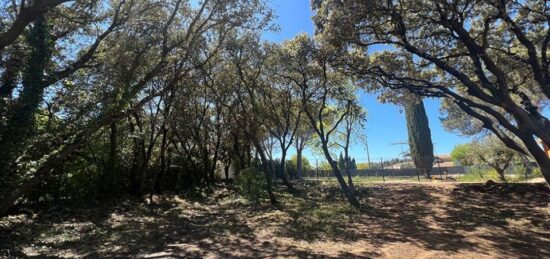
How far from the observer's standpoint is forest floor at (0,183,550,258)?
7.49 meters

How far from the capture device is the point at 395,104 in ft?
51.3

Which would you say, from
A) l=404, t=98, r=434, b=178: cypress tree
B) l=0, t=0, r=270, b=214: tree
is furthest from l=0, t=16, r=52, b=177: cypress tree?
l=404, t=98, r=434, b=178: cypress tree

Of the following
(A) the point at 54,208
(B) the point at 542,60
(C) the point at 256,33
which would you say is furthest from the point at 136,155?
(B) the point at 542,60

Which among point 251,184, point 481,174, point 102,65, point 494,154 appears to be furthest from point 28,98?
point 481,174

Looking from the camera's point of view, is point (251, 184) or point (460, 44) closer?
point (460, 44)

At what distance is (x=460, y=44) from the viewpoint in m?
12.2

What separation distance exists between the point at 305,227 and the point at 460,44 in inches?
313

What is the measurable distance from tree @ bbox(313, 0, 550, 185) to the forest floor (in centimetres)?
267

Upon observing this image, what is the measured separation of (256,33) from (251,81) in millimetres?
2645

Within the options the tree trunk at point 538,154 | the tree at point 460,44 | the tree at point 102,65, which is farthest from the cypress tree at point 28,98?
the tree trunk at point 538,154

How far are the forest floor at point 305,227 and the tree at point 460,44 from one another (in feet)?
8.77

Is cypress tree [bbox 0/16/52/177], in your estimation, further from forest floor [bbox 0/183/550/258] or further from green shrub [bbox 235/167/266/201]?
green shrub [bbox 235/167/266/201]

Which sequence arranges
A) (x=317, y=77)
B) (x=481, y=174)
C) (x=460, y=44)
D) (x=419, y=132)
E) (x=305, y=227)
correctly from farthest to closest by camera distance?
(x=419, y=132), (x=481, y=174), (x=317, y=77), (x=460, y=44), (x=305, y=227)

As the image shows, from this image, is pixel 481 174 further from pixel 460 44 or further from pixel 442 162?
pixel 442 162
